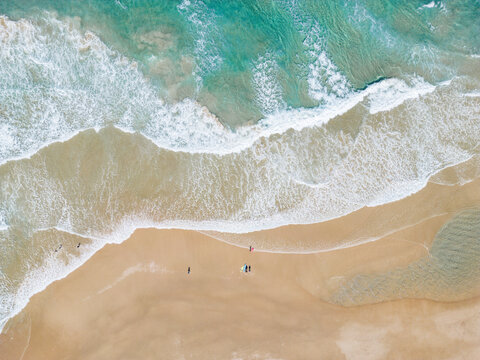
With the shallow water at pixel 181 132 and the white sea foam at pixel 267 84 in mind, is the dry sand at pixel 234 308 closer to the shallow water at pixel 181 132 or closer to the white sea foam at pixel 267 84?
the shallow water at pixel 181 132

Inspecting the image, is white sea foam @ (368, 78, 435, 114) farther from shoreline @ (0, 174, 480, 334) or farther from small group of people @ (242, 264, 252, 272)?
small group of people @ (242, 264, 252, 272)

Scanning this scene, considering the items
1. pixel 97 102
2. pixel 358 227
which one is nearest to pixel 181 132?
pixel 97 102

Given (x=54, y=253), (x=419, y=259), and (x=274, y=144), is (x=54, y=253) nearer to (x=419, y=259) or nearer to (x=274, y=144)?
(x=274, y=144)

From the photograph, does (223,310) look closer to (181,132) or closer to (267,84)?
(181,132)

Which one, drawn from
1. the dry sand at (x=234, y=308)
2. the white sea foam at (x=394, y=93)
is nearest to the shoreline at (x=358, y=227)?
the dry sand at (x=234, y=308)

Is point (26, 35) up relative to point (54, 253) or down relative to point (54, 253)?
up

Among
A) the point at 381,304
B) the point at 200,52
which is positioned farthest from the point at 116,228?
the point at 381,304
